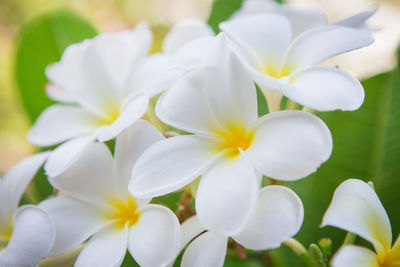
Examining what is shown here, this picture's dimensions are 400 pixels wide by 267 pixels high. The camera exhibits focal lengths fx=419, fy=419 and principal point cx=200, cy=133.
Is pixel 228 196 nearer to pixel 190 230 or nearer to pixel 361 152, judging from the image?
pixel 190 230

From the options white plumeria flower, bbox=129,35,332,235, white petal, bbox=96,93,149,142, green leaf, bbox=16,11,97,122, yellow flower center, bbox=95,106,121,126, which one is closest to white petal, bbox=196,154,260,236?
white plumeria flower, bbox=129,35,332,235

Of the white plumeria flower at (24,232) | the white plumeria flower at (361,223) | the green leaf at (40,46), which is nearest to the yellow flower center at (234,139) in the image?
the white plumeria flower at (361,223)

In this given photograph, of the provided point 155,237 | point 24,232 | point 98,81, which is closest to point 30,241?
point 24,232

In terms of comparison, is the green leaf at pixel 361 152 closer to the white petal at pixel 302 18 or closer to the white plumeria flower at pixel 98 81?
the white petal at pixel 302 18

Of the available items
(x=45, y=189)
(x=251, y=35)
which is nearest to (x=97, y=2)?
(x=45, y=189)

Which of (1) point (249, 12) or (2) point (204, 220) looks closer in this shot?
(2) point (204, 220)

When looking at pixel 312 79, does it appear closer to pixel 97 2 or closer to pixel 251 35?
pixel 251 35
